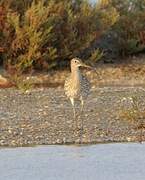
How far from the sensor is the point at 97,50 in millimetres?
23891

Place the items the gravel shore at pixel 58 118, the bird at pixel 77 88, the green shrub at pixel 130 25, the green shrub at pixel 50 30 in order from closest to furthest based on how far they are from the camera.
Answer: the gravel shore at pixel 58 118
the bird at pixel 77 88
the green shrub at pixel 50 30
the green shrub at pixel 130 25

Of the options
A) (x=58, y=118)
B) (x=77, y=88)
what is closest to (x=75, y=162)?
(x=58, y=118)

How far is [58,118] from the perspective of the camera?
1491cm

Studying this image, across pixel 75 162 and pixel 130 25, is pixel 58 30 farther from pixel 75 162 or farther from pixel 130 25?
pixel 75 162

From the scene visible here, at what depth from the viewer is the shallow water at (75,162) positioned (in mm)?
9984

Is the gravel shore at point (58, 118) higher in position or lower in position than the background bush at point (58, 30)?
lower

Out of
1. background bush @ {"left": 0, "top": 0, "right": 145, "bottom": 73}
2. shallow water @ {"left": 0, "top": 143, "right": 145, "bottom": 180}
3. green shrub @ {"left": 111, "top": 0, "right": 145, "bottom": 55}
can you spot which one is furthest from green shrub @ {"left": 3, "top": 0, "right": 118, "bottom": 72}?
shallow water @ {"left": 0, "top": 143, "right": 145, "bottom": 180}

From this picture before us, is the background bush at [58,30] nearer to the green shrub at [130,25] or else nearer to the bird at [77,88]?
the green shrub at [130,25]

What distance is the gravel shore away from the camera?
42.7 feet

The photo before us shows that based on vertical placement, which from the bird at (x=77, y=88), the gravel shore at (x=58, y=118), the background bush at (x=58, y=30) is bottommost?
the gravel shore at (x=58, y=118)

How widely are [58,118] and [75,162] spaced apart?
4.03 metres

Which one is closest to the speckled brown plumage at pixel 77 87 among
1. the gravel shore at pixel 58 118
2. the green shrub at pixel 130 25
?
the gravel shore at pixel 58 118

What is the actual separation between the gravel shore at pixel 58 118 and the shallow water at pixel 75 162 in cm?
71

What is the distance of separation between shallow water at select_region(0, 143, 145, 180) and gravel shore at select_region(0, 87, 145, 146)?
71cm
